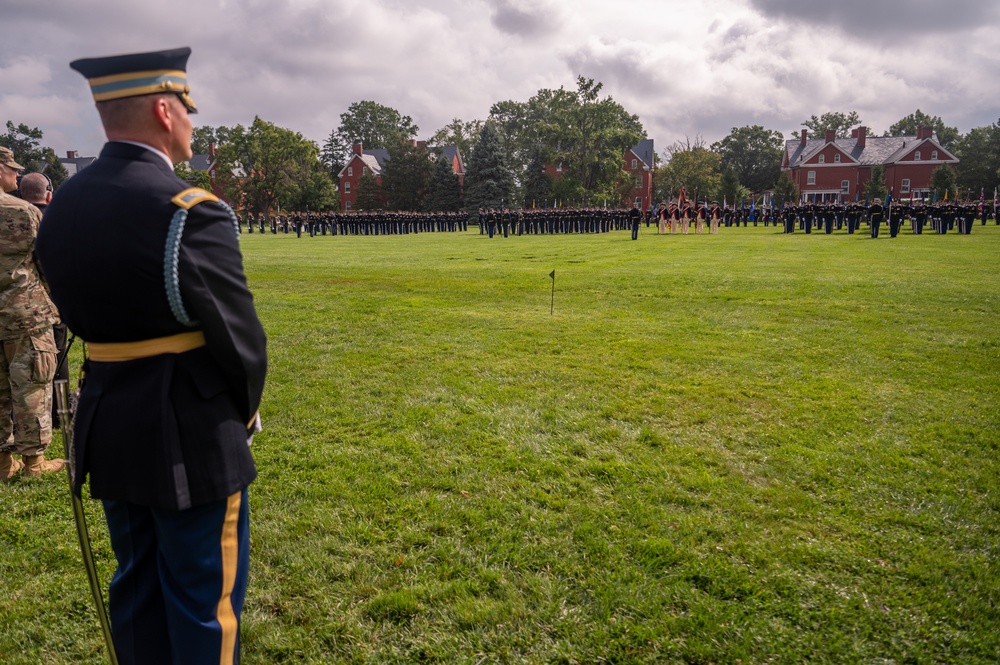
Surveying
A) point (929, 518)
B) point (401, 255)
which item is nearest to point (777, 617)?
point (929, 518)

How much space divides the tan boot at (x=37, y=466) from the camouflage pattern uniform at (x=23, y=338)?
8cm

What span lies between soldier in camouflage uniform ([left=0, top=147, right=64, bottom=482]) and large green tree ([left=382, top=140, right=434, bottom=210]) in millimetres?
70890

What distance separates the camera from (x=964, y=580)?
3.65 metres

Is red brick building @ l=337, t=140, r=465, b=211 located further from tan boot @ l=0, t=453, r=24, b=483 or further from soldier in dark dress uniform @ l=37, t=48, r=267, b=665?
soldier in dark dress uniform @ l=37, t=48, r=267, b=665

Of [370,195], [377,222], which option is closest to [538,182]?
[370,195]

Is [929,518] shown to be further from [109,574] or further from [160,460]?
[109,574]

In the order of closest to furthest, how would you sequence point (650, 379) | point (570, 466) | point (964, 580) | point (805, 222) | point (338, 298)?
point (964, 580), point (570, 466), point (650, 379), point (338, 298), point (805, 222)

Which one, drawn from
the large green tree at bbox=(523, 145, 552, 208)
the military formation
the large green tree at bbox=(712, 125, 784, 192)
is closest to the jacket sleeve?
the military formation

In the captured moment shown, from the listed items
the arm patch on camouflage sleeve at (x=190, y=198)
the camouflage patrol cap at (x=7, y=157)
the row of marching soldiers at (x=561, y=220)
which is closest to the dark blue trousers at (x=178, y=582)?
the arm patch on camouflage sleeve at (x=190, y=198)

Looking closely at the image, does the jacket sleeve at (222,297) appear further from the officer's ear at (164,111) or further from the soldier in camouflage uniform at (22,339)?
the soldier in camouflage uniform at (22,339)

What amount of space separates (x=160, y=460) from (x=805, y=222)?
43.0 meters

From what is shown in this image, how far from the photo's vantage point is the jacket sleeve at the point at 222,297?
6.91ft

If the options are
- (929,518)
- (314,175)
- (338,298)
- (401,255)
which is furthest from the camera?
(314,175)

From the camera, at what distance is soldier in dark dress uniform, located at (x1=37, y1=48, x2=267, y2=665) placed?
2.12m
